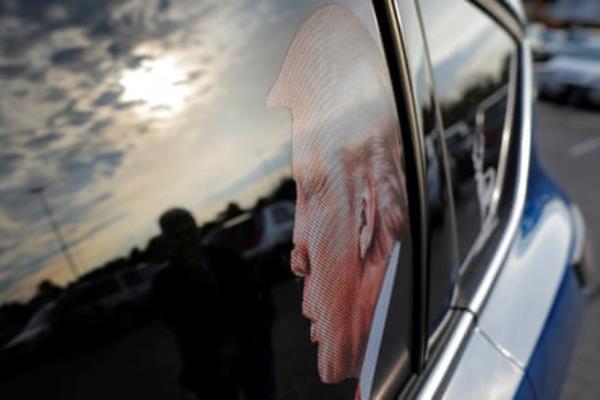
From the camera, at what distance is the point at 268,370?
86cm

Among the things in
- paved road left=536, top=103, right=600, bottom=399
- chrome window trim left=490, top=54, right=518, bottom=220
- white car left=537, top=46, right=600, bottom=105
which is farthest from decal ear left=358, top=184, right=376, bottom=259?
white car left=537, top=46, right=600, bottom=105

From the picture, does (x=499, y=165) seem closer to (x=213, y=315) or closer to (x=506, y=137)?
(x=506, y=137)

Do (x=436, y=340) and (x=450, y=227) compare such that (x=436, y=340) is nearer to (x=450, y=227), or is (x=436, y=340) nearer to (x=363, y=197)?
(x=450, y=227)

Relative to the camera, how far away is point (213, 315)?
0.78 m

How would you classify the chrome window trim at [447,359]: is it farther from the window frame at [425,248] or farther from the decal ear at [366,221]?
the decal ear at [366,221]

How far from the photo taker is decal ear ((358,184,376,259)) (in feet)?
3.29

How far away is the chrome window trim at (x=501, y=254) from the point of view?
1.16m

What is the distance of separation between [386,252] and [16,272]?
2.16 feet

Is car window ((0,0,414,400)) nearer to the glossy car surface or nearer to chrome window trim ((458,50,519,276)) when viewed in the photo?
the glossy car surface

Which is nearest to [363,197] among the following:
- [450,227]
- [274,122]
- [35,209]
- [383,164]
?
[383,164]

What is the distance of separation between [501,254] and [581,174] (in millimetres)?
6100

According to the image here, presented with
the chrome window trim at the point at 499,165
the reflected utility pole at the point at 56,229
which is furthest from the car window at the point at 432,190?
the reflected utility pole at the point at 56,229

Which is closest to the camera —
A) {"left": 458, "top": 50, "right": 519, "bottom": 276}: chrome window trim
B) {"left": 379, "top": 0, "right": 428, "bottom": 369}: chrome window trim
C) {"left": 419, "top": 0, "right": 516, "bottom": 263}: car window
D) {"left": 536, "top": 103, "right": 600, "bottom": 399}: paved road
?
{"left": 379, "top": 0, "right": 428, "bottom": 369}: chrome window trim

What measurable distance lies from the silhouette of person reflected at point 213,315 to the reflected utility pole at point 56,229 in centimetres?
10
